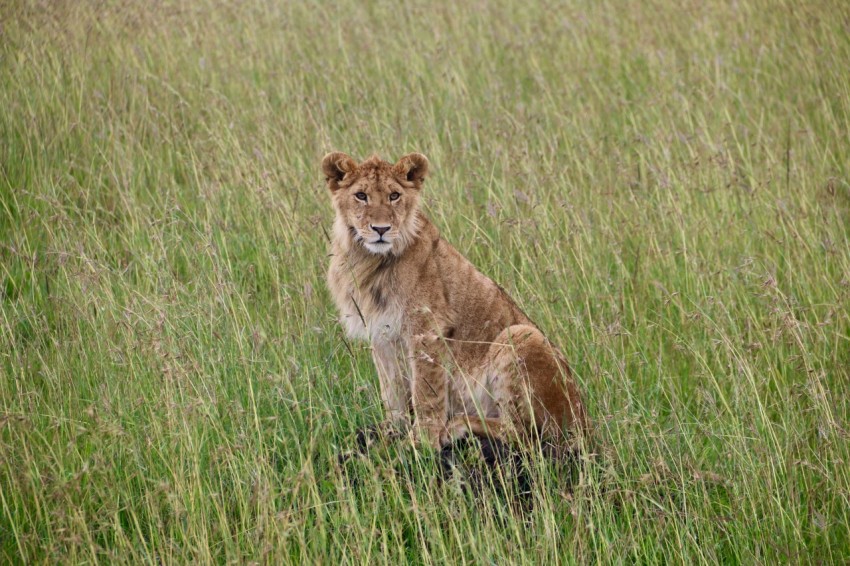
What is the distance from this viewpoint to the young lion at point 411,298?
434cm

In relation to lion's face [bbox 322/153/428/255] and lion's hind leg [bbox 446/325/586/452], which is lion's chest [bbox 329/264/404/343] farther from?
lion's hind leg [bbox 446/325/586/452]

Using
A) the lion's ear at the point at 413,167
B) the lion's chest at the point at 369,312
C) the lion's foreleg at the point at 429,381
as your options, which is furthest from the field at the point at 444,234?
the lion's ear at the point at 413,167

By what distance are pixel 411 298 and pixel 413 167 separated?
64 centimetres

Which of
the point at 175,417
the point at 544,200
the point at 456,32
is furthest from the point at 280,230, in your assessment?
the point at 456,32

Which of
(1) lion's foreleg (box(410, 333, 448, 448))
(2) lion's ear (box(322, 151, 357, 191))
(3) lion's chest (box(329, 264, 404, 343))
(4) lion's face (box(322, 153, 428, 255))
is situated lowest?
(1) lion's foreleg (box(410, 333, 448, 448))

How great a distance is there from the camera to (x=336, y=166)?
4508mm

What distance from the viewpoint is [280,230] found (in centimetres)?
551

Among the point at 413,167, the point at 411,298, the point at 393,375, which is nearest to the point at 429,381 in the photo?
the point at 393,375

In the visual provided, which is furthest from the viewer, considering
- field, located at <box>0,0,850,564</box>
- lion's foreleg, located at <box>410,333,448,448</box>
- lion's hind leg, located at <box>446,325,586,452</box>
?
lion's foreleg, located at <box>410,333,448,448</box>

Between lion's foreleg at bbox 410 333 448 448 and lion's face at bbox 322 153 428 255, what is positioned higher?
lion's face at bbox 322 153 428 255

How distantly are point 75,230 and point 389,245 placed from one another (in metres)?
2.32

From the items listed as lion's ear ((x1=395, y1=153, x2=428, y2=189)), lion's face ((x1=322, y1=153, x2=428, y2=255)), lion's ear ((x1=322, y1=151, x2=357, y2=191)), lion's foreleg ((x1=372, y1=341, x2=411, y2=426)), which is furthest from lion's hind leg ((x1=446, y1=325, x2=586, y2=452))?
lion's ear ((x1=322, y1=151, x2=357, y2=191))

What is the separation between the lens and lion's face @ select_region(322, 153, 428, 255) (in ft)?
14.4

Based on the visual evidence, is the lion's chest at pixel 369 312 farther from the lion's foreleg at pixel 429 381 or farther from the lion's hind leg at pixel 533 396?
the lion's hind leg at pixel 533 396
